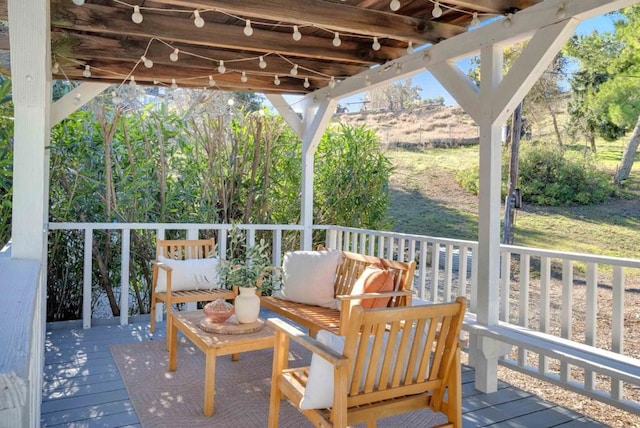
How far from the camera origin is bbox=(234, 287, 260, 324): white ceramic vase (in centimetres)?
310

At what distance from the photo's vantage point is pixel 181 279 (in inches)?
167

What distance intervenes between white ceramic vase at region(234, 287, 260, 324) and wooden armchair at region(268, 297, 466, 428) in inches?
36.0

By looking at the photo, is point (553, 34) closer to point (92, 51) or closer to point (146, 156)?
point (92, 51)

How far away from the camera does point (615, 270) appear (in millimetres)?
2916

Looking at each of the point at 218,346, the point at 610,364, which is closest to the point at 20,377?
the point at 218,346

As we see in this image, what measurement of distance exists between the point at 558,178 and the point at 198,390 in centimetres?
1206

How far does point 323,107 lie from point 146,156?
2.01m

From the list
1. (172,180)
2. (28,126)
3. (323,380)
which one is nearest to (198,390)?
(323,380)

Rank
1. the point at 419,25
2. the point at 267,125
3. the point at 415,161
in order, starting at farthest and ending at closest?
the point at 415,161
the point at 267,125
the point at 419,25

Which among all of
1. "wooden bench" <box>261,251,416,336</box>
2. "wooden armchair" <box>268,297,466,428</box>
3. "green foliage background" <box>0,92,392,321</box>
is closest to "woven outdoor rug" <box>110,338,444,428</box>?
"wooden bench" <box>261,251,416,336</box>

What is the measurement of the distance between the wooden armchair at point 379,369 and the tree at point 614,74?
7.21 m

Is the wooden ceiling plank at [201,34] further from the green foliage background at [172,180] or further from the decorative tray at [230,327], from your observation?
the decorative tray at [230,327]

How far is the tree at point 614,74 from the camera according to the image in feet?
25.1

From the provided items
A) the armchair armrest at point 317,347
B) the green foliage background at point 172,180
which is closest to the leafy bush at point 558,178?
the green foliage background at point 172,180
